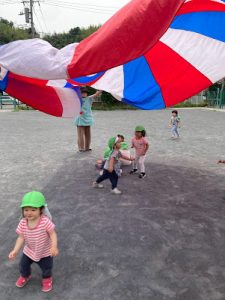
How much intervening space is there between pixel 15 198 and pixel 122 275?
257 centimetres

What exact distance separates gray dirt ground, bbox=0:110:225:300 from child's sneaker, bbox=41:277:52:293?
5 cm

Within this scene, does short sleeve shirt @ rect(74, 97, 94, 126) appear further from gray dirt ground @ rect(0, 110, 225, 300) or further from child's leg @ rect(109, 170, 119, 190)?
child's leg @ rect(109, 170, 119, 190)

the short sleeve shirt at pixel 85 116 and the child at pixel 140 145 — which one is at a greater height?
the short sleeve shirt at pixel 85 116

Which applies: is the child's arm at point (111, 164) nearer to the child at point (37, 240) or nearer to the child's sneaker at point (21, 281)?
the child at point (37, 240)

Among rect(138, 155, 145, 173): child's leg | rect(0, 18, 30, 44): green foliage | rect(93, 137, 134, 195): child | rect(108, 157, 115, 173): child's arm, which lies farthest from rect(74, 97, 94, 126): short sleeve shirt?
rect(0, 18, 30, 44): green foliage

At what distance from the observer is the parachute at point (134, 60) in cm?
266

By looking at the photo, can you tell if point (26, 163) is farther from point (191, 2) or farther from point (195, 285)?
point (195, 285)

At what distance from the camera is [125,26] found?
8.67ft

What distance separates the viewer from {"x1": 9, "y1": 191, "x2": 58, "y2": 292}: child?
2.82 m

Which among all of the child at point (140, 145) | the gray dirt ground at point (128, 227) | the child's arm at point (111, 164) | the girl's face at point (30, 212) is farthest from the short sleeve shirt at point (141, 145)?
the girl's face at point (30, 212)

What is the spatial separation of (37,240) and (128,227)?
4.81ft

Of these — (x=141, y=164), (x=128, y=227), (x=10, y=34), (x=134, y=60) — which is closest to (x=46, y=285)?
(x=128, y=227)

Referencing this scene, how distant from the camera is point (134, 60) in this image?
5.42 metres

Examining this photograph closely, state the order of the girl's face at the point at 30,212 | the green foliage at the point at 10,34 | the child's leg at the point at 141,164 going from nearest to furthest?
the girl's face at the point at 30,212
the child's leg at the point at 141,164
the green foliage at the point at 10,34
